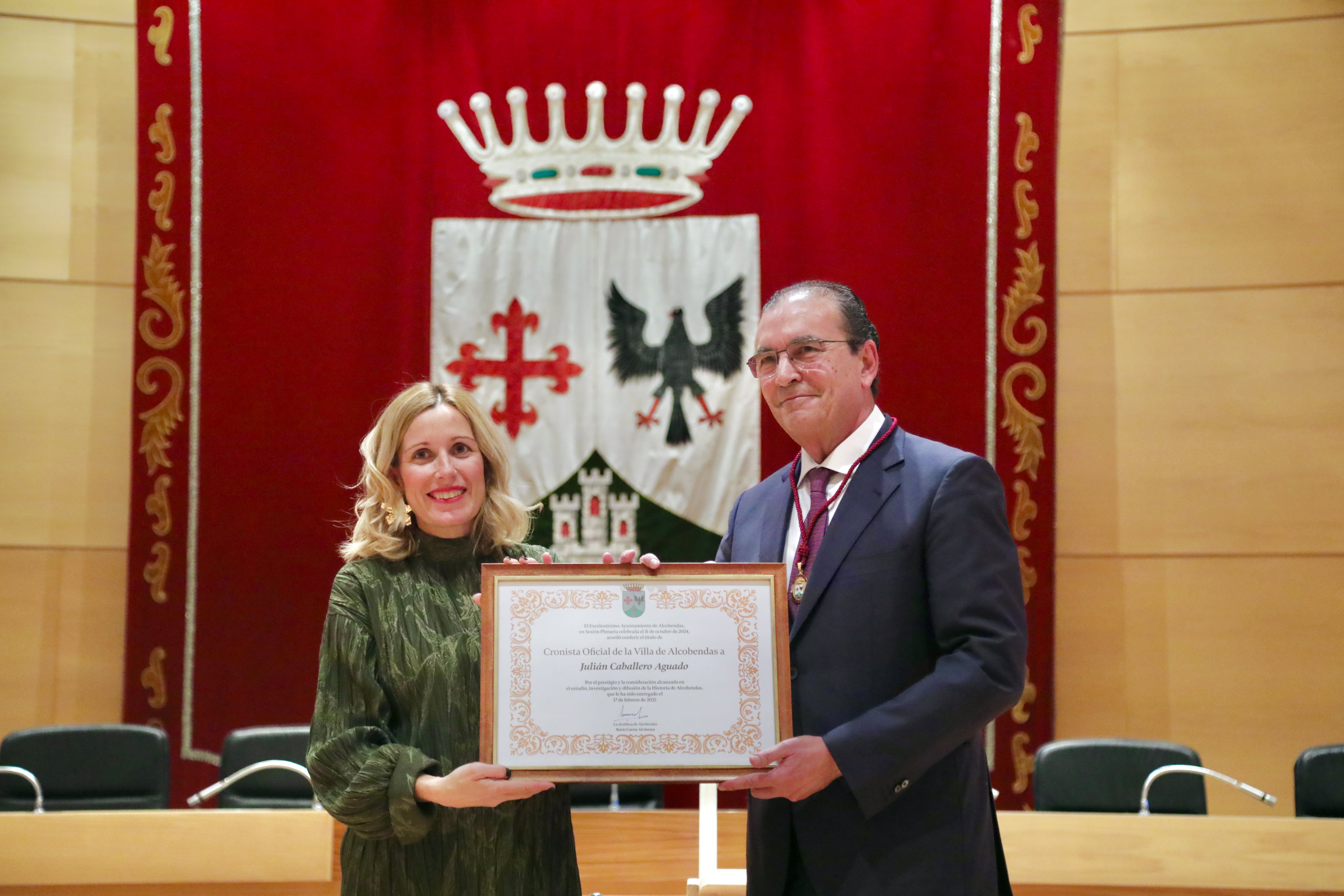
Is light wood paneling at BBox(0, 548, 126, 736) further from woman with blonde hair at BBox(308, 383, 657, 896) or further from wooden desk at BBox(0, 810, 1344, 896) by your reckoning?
woman with blonde hair at BBox(308, 383, 657, 896)

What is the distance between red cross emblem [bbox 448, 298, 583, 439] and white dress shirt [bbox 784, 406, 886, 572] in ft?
7.62

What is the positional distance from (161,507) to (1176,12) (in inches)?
168

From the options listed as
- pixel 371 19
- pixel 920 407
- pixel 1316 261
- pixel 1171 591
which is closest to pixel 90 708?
pixel 371 19

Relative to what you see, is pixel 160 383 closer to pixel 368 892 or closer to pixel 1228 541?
pixel 368 892

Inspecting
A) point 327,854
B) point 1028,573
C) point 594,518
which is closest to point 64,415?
point 594,518

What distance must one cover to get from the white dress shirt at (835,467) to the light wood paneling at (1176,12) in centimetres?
311

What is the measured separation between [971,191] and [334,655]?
3048 millimetres

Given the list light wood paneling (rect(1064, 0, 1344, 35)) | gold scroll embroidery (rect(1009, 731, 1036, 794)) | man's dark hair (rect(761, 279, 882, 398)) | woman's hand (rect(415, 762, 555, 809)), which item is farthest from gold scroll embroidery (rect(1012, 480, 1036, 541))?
woman's hand (rect(415, 762, 555, 809))

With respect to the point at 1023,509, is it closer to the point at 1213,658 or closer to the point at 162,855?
the point at 1213,658

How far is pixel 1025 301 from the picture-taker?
3982 millimetres

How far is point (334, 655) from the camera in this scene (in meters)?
1.71

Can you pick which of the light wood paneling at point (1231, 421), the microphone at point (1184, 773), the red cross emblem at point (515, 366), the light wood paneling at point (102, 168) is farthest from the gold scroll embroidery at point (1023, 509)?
the light wood paneling at point (102, 168)

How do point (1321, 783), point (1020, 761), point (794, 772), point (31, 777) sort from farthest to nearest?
point (1020, 761) < point (1321, 783) < point (31, 777) < point (794, 772)

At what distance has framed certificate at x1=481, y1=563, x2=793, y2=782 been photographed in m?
1.65
